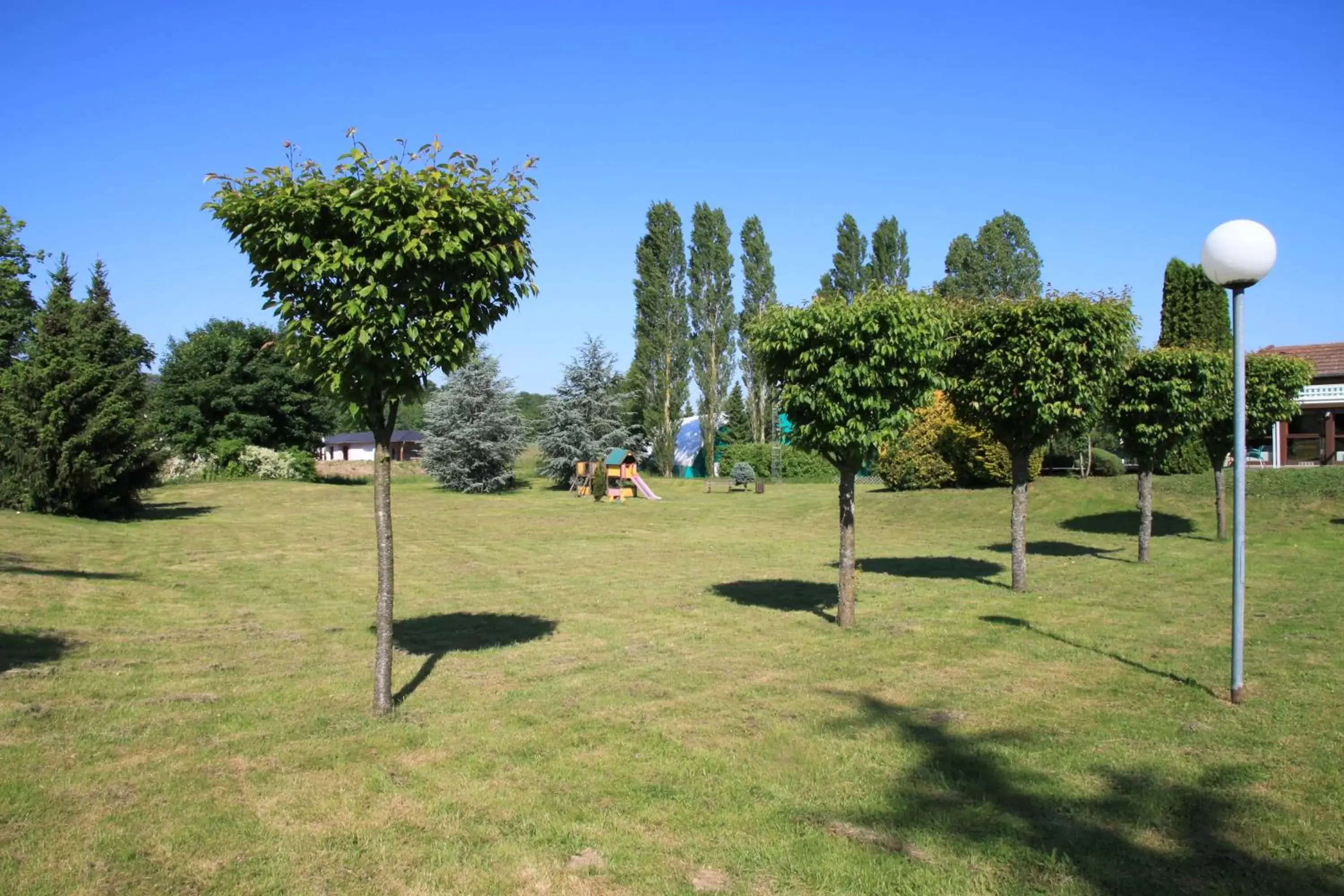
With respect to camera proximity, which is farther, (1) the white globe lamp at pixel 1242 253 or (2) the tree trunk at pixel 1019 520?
(2) the tree trunk at pixel 1019 520

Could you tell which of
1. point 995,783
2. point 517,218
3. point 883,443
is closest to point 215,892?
point 995,783

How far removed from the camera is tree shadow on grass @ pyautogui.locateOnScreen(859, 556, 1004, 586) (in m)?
14.3

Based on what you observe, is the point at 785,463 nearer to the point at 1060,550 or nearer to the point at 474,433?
the point at 474,433

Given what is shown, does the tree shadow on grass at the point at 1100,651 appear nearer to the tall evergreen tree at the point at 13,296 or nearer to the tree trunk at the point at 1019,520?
the tree trunk at the point at 1019,520

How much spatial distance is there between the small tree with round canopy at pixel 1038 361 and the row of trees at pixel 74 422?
21.3 meters

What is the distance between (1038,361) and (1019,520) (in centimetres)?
243

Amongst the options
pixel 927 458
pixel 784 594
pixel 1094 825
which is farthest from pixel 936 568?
pixel 927 458

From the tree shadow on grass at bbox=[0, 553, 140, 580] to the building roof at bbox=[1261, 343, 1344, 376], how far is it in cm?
3521

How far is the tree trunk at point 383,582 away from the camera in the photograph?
633cm

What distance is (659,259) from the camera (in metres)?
52.0

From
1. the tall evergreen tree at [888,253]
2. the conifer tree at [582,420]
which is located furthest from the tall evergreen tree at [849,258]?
the conifer tree at [582,420]

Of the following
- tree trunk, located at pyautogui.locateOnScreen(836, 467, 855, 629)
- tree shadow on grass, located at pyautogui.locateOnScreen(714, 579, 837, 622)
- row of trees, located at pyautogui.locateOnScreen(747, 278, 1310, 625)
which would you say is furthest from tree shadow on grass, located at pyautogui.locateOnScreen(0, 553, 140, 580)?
tree trunk, located at pyautogui.locateOnScreen(836, 467, 855, 629)

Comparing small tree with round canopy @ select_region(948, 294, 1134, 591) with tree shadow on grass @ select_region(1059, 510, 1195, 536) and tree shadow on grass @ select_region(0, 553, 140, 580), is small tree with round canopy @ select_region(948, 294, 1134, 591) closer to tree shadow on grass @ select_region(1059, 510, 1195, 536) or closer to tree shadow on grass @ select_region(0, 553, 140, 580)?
tree shadow on grass @ select_region(1059, 510, 1195, 536)

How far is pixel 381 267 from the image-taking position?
19.4 ft
